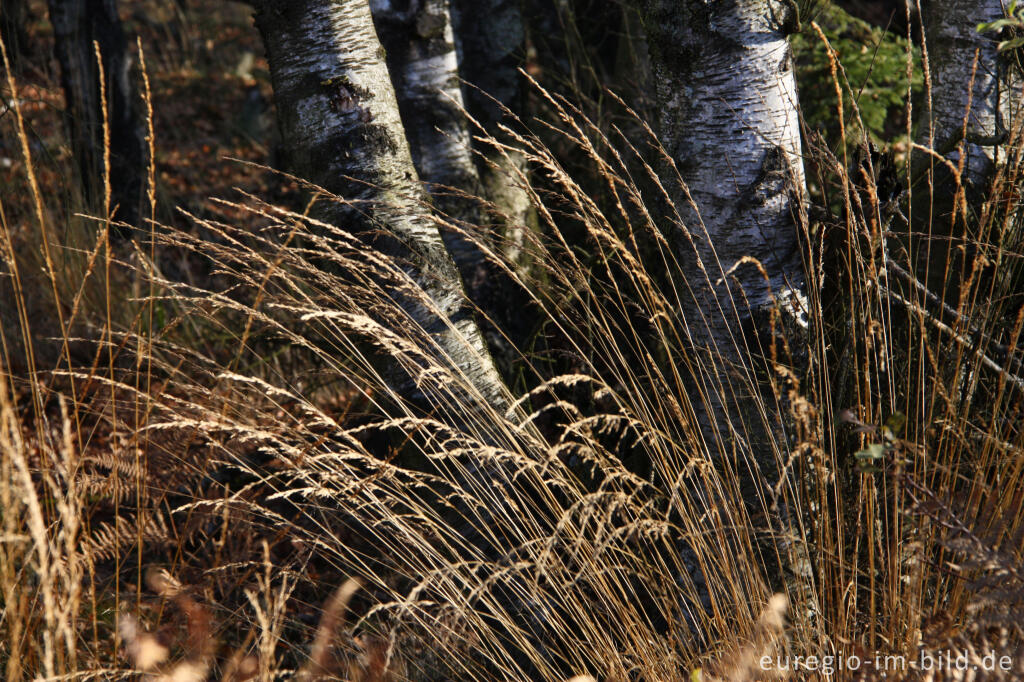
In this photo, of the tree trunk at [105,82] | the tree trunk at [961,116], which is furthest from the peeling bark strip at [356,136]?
the tree trunk at [105,82]

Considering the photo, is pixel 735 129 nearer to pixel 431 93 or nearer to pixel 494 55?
pixel 431 93

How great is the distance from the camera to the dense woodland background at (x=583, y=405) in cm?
146

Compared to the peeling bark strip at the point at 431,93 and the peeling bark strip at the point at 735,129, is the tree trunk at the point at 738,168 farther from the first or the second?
the peeling bark strip at the point at 431,93

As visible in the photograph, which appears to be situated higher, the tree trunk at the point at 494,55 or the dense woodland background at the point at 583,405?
the tree trunk at the point at 494,55

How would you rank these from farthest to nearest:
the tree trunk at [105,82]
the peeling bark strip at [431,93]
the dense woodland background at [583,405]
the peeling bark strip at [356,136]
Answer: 1. the tree trunk at [105,82]
2. the peeling bark strip at [431,93]
3. the peeling bark strip at [356,136]
4. the dense woodland background at [583,405]

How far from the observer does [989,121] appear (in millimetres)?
2246

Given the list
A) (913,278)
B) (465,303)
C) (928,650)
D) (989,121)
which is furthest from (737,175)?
(928,650)

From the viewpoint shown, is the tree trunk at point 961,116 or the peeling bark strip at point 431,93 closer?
the tree trunk at point 961,116

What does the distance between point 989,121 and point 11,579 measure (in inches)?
109

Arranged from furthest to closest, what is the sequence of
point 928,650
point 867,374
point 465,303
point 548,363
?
point 548,363, point 465,303, point 867,374, point 928,650

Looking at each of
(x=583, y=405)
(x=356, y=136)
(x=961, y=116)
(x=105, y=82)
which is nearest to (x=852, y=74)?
(x=961, y=116)

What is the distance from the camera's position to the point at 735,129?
1871 mm

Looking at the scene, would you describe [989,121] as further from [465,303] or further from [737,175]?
[465,303]

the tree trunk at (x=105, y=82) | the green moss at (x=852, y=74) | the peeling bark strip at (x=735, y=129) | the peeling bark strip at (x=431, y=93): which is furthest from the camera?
the tree trunk at (x=105, y=82)
